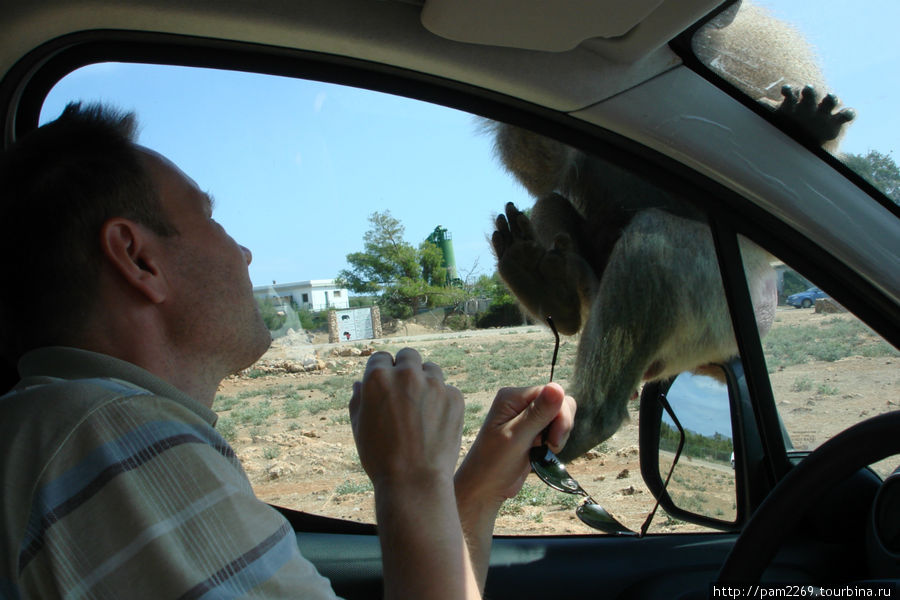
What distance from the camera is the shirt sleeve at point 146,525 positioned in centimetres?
80

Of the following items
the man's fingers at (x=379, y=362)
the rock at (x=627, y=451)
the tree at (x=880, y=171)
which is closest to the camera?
the man's fingers at (x=379, y=362)

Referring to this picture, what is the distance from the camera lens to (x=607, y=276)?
2.36 metres

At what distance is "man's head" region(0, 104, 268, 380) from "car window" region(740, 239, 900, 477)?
1.52 m

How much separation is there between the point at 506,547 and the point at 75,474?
173cm

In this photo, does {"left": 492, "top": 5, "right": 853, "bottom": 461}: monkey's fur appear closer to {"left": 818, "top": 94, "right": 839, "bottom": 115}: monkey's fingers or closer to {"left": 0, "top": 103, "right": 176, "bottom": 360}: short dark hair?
{"left": 818, "top": 94, "right": 839, "bottom": 115}: monkey's fingers

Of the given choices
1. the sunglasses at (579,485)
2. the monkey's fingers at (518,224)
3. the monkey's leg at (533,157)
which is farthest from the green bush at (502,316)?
the monkey's leg at (533,157)

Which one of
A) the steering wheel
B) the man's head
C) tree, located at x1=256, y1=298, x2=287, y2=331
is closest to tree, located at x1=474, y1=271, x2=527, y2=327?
tree, located at x1=256, y1=298, x2=287, y2=331

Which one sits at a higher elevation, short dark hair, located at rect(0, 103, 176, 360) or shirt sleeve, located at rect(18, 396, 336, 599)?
short dark hair, located at rect(0, 103, 176, 360)

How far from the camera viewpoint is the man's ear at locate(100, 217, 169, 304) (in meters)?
1.18

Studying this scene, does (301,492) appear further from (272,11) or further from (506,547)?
(272,11)

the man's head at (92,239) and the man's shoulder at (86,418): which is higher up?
the man's head at (92,239)

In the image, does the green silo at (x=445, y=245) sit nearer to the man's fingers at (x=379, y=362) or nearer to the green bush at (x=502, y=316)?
the green bush at (x=502, y=316)

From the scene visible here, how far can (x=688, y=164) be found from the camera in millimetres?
1682

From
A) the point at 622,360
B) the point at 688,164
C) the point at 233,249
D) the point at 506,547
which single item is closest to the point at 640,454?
the point at 622,360
